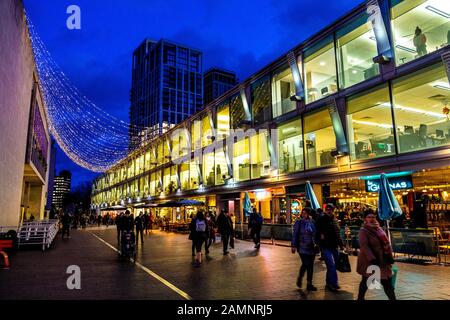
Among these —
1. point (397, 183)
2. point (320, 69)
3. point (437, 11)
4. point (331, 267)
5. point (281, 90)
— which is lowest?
point (331, 267)

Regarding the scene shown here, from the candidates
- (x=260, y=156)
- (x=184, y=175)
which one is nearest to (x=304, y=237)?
(x=260, y=156)

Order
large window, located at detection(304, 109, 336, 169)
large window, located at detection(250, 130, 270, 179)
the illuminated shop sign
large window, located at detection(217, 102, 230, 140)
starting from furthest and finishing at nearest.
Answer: large window, located at detection(217, 102, 230, 140), large window, located at detection(250, 130, 270, 179), large window, located at detection(304, 109, 336, 169), the illuminated shop sign

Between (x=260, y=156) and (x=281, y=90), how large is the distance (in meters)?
4.86

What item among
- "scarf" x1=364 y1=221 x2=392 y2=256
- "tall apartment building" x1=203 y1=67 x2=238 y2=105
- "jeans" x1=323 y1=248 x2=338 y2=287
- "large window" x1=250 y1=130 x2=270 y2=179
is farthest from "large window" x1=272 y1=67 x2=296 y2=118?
"tall apartment building" x1=203 y1=67 x2=238 y2=105

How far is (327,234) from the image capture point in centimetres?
739

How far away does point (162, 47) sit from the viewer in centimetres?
7650

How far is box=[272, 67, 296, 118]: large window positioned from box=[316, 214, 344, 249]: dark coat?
14857mm

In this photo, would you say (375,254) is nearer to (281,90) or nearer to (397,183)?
(397,183)

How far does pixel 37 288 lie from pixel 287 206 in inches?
616

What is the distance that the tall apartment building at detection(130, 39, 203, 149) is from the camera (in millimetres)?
70594

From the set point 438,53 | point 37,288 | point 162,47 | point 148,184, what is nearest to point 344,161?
point 438,53

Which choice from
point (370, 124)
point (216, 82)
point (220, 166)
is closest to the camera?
point (370, 124)

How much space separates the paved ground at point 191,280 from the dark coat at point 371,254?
4.60 ft

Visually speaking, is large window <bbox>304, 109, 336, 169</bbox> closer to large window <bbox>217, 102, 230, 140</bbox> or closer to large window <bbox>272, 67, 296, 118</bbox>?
large window <bbox>272, 67, 296, 118</bbox>
